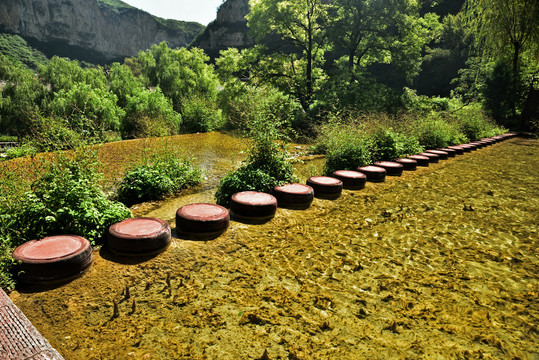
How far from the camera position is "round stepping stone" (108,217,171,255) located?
3.07 metres

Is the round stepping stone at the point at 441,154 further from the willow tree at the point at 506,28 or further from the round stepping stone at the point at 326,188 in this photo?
the willow tree at the point at 506,28

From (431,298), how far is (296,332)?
1444 millimetres

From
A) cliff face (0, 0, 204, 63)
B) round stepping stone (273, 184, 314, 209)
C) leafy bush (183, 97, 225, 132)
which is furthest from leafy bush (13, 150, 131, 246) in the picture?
cliff face (0, 0, 204, 63)

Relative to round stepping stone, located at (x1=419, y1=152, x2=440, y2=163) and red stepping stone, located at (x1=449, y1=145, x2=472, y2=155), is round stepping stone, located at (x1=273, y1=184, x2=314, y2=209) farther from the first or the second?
red stepping stone, located at (x1=449, y1=145, x2=472, y2=155)

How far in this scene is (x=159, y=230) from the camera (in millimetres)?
3223

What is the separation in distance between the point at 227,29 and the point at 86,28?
55.8 meters

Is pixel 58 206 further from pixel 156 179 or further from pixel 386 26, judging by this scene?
pixel 386 26

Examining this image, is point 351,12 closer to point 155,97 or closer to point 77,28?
point 155,97

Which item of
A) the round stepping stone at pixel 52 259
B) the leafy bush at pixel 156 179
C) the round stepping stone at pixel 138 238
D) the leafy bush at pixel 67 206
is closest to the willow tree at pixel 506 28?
the leafy bush at pixel 156 179

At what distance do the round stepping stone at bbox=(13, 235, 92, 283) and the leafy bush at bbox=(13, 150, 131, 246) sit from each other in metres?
0.30

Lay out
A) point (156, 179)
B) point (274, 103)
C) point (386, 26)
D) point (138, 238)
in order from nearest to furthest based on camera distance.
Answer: point (138, 238) < point (156, 179) < point (274, 103) < point (386, 26)

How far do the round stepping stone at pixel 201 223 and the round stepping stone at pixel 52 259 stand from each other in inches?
44.9

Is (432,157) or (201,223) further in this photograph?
(432,157)

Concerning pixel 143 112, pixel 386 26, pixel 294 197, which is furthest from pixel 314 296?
pixel 386 26
